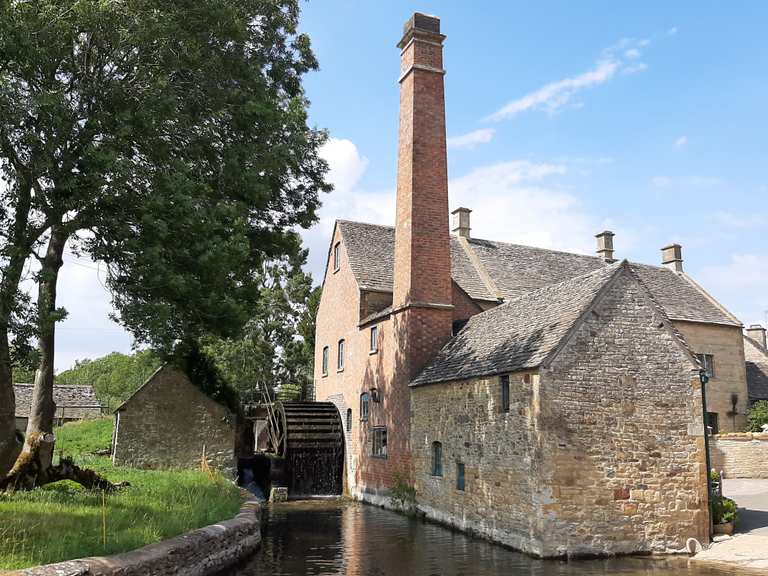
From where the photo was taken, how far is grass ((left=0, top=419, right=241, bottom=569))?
312 inches

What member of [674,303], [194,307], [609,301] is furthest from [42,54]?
[674,303]

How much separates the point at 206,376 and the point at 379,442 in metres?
6.09

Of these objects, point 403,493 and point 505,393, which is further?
point 403,493

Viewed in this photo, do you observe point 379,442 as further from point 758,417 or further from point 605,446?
point 758,417

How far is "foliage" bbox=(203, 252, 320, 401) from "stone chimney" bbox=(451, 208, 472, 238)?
11.9 metres

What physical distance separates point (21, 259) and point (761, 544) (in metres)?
14.5

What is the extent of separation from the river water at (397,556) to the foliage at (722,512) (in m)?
1.96

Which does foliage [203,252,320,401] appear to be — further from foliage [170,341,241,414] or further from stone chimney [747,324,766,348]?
stone chimney [747,324,766,348]

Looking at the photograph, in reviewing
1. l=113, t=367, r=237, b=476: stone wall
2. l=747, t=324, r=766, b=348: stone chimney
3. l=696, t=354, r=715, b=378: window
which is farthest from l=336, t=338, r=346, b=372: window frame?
l=747, t=324, r=766, b=348: stone chimney

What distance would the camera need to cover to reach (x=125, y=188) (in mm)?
12195

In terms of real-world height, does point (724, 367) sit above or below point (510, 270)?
below

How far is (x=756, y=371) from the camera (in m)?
29.0

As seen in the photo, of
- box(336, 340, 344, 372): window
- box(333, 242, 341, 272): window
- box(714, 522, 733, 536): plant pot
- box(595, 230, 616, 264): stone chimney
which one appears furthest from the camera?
box(595, 230, 616, 264): stone chimney

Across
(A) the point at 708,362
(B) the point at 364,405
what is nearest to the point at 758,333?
(A) the point at 708,362
